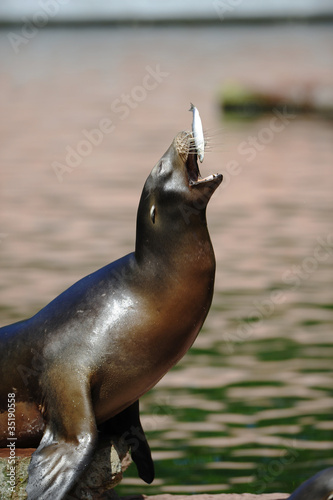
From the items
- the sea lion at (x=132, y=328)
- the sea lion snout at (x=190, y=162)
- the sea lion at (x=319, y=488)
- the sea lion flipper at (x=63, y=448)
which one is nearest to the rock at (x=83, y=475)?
the sea lion at (x=132, y=328)

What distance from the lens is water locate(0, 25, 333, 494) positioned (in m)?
6.49

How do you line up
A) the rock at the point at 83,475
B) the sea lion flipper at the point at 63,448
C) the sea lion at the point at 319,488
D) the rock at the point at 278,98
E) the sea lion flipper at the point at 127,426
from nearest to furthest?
the sea lion at the point at 319,488 < the sea lion flipper at the point at 63,448 < the rock at the point at 83,475 < the sea lion flipper at the point at 127,426 < the rock at the point at 278,98

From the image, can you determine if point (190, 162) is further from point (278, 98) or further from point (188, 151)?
point (278, 98)

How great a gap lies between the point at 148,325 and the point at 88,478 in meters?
0.67

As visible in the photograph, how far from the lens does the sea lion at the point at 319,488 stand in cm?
411

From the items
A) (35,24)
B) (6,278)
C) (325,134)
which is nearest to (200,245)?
(6,278)

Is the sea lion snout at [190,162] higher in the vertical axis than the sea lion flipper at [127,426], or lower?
higher

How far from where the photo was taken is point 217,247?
11469mm

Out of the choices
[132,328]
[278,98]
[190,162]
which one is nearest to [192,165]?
[190,162]

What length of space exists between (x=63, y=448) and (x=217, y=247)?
7.23 metres

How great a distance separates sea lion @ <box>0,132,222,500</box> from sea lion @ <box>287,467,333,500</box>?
0.74 meters

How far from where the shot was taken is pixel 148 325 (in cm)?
448

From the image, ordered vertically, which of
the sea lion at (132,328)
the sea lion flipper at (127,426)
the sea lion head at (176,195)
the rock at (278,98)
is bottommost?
the sea lion flipper at (127,426)

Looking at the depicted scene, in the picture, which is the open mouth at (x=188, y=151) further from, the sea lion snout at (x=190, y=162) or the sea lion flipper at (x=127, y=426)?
the sea lion flipper at (x=127, y=426)
